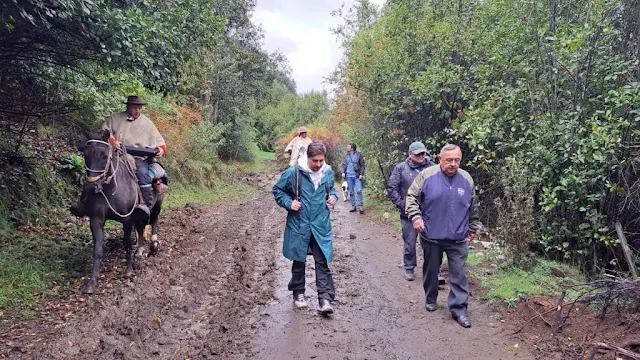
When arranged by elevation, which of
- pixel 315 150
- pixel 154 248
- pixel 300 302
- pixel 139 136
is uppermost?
pixel 139 136

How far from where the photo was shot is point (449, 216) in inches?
202

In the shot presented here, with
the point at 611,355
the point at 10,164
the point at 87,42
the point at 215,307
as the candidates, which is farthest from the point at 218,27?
the point at 611,355

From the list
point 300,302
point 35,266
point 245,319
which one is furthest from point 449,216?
point 35,266

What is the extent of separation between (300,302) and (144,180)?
3.66 metres

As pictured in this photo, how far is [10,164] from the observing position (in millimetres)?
7957

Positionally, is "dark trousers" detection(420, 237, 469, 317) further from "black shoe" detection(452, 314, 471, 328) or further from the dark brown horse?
the dark brown horse

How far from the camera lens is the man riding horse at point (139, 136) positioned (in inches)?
283

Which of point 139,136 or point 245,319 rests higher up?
point 139,136

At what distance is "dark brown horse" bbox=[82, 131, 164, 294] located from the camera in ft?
19.4

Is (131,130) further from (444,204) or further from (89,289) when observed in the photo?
(444,204)

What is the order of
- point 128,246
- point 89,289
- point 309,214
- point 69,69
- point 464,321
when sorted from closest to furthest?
point 464,321
point 309,214
point 89,289
point 128,246
point 69,69

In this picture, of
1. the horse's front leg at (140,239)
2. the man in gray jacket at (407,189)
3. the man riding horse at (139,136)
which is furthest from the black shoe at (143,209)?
the man in gray jacket at (407,189)

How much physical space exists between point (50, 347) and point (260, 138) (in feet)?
134

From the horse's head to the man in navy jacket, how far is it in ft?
13.2
